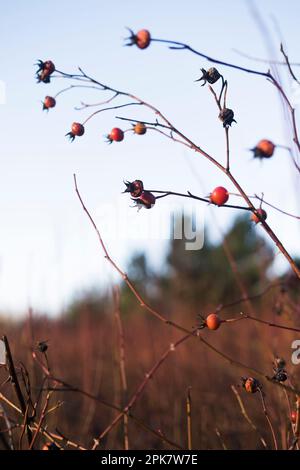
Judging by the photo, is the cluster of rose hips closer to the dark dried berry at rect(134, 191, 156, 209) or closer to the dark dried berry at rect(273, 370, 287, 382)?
the dark dried berry at rect(134, 191, 156, 209)

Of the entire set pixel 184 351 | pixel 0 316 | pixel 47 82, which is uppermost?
pixel 47 82

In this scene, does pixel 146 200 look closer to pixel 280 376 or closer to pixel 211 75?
pixel 211 75

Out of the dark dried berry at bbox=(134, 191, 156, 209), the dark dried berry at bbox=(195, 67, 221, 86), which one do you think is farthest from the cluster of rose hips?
the dark dried berry at bbox=(195, 67, 221, 86)

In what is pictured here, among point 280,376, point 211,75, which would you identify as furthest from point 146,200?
point 280,376

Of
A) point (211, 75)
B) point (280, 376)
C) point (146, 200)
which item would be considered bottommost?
point (280, 376)

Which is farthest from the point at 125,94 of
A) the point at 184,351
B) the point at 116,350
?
the point at 184,351

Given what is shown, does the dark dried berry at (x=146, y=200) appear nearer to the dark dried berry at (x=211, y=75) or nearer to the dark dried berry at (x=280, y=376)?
the dark dried berry at (x=211, y=75)

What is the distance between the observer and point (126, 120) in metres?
0.93

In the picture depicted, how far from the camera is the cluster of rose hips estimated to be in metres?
0.89

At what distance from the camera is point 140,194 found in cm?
90

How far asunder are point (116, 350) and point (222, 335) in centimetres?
346
